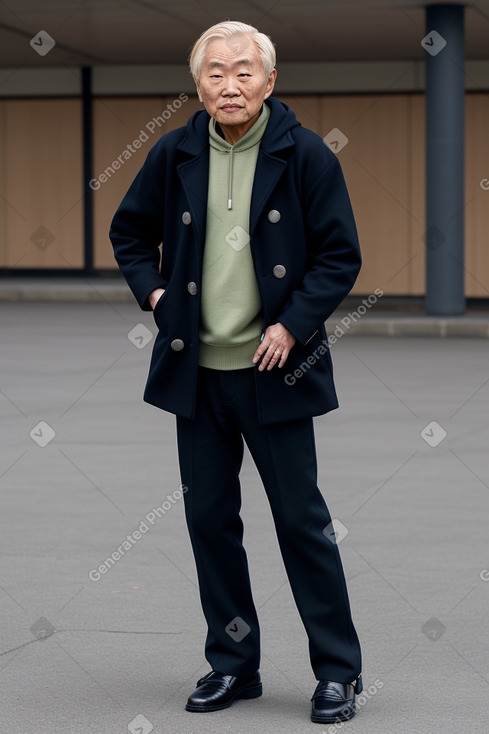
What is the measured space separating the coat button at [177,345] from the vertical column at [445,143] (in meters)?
12.2

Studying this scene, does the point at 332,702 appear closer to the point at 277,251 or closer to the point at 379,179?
the point at 277,251

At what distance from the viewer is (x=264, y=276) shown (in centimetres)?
353

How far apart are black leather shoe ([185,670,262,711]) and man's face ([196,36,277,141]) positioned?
4.91 ft

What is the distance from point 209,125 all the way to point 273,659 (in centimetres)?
160

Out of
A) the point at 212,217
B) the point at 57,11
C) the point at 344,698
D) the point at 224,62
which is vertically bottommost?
the point at 344,698

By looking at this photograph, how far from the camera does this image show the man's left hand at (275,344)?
11.5 feet

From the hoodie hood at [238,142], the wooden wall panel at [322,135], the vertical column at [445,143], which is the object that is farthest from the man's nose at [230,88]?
the wooden wall panel at [322,135]

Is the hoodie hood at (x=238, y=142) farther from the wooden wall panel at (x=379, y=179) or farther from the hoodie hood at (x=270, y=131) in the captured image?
the wooden wall panel at (x=379, y=179)

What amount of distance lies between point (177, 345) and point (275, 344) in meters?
0.28

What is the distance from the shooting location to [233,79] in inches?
138

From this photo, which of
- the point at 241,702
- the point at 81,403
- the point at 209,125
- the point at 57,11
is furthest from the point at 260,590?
the point at 57,11

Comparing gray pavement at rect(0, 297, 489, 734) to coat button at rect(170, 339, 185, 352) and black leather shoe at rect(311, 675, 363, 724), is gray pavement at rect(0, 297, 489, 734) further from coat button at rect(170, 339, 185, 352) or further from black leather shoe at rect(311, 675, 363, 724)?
coat button at rect(170, 339, 185, 352)

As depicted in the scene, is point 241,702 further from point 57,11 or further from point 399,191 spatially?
point 399,191

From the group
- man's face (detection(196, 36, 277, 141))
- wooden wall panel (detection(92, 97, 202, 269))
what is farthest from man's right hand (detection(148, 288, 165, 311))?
wooden wall panel (detection(92, 97, 202, 269))
